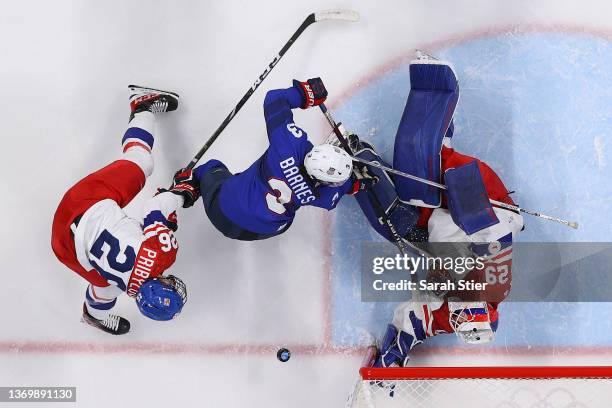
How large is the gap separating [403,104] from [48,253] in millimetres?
2301

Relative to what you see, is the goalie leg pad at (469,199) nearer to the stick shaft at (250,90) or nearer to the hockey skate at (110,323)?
the stick shaft at (250,90)

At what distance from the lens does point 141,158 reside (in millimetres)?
3652

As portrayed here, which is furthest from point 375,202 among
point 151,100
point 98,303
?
point 98,303

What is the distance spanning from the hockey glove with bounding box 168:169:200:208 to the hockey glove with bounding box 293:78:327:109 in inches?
29.7

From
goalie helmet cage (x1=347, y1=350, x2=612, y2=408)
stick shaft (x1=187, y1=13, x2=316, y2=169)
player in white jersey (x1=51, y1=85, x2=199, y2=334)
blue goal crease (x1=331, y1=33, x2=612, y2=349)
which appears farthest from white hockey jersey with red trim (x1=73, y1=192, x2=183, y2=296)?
blue goal crease (x1=331, y1=33, x2=612, y2=349)

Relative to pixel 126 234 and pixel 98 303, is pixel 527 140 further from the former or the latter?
pixel 98 303

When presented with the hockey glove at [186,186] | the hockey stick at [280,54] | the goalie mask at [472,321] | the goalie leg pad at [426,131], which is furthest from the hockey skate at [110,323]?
the goalie mask at [472,321]

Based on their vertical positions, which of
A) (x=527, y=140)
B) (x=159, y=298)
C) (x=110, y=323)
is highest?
(x=527, y=140)

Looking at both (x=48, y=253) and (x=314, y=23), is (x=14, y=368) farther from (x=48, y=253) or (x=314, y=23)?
(x=314, y=23)

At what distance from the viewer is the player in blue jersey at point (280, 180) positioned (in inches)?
121

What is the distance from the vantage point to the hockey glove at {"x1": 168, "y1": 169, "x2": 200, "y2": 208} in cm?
362

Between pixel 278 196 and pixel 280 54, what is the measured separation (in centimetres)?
100

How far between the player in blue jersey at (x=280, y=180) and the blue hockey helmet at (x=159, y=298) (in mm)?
604

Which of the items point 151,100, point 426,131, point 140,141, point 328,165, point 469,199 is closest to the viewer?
point 328,165
